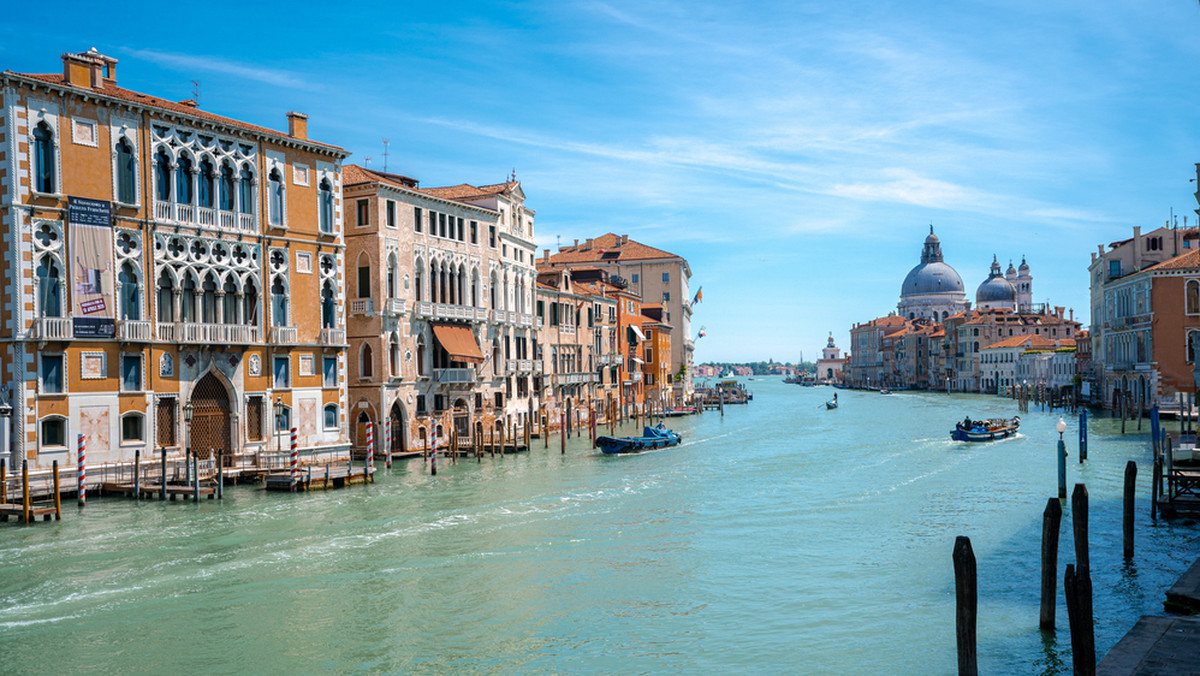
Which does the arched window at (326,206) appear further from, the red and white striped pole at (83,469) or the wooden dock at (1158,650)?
the wooden dock at (1158,650)

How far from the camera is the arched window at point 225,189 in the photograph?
25.8 metres

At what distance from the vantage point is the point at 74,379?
2225cm

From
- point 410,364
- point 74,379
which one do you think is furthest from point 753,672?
point 410,364

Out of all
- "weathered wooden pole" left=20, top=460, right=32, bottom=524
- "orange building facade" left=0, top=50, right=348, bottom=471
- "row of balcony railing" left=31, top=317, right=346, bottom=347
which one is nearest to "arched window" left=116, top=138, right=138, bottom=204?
"orange building facade" left=0, top=50, right=348, bottom=471

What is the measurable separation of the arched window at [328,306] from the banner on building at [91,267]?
685cm

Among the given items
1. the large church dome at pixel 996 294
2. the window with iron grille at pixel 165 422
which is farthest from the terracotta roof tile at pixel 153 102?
the large church dome at pixel 996 294

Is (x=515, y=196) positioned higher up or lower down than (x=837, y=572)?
higher up

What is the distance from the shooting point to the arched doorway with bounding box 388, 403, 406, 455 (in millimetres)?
33438

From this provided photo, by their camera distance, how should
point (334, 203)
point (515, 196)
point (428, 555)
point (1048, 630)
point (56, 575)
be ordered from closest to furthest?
point (1048, 630), point (56, 575), point (428, 555), point (334, 203), point (515, 196)

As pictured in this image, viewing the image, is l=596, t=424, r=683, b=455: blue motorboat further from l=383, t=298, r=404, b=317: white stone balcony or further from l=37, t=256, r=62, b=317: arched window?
l=37, t=256, r=62, b=317: arched window

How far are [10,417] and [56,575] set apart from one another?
26.2 ft

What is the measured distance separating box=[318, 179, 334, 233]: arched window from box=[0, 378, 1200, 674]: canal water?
7951 mm

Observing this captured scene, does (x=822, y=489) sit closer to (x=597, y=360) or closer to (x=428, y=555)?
(x=428, y=555)

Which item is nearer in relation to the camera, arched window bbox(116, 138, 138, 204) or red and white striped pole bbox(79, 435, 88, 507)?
red and white striped pole bbox(79, 435, 88, 507)
